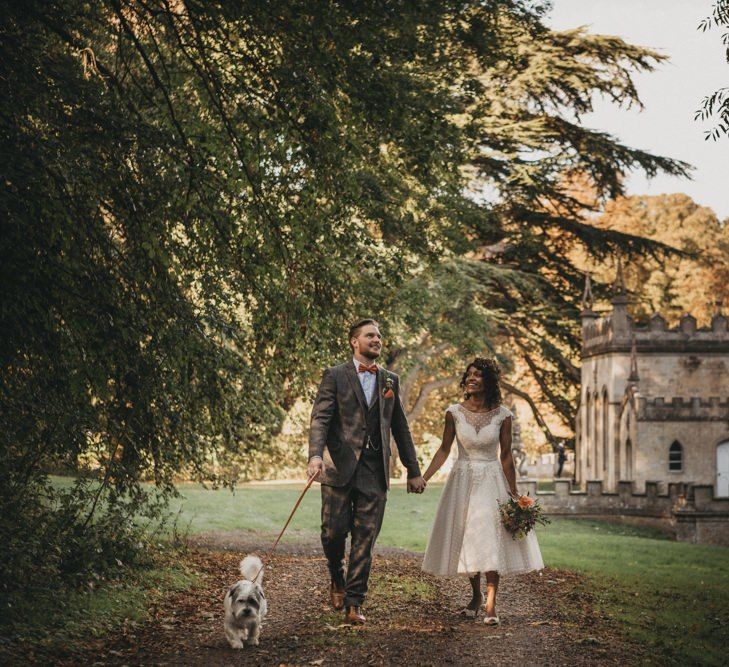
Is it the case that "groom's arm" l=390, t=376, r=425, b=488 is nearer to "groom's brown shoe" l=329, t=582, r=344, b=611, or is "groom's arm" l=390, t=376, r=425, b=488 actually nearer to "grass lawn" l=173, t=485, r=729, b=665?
"groom's brown shoe" l=329, t=582, r=344, b=611

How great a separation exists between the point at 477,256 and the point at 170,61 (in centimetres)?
2205

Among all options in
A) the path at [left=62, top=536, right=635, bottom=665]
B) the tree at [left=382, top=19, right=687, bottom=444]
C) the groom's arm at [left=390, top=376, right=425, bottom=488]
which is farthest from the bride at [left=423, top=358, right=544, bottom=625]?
the tree at [left=382, top=19, right=687, bottom=444]

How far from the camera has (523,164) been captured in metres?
27.7

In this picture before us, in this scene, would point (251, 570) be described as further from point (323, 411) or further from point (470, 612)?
point (470, 612)

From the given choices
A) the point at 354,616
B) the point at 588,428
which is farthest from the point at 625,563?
the point at 588,428

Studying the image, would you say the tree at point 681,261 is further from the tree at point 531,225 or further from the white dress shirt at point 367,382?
the white dress shirt at point 367,382

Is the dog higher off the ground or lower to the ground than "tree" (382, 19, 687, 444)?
lower

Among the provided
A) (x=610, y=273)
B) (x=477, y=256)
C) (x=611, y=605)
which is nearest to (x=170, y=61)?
(x=611, y=605)

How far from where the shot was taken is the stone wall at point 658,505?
30.6 m

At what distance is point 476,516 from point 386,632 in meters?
1.12

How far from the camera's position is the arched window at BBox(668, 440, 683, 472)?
111 feet

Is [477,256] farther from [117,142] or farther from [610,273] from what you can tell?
[117,142]

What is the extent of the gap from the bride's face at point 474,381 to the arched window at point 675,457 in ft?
90.2

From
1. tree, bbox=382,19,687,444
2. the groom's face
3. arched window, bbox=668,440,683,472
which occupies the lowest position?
the groom's face
